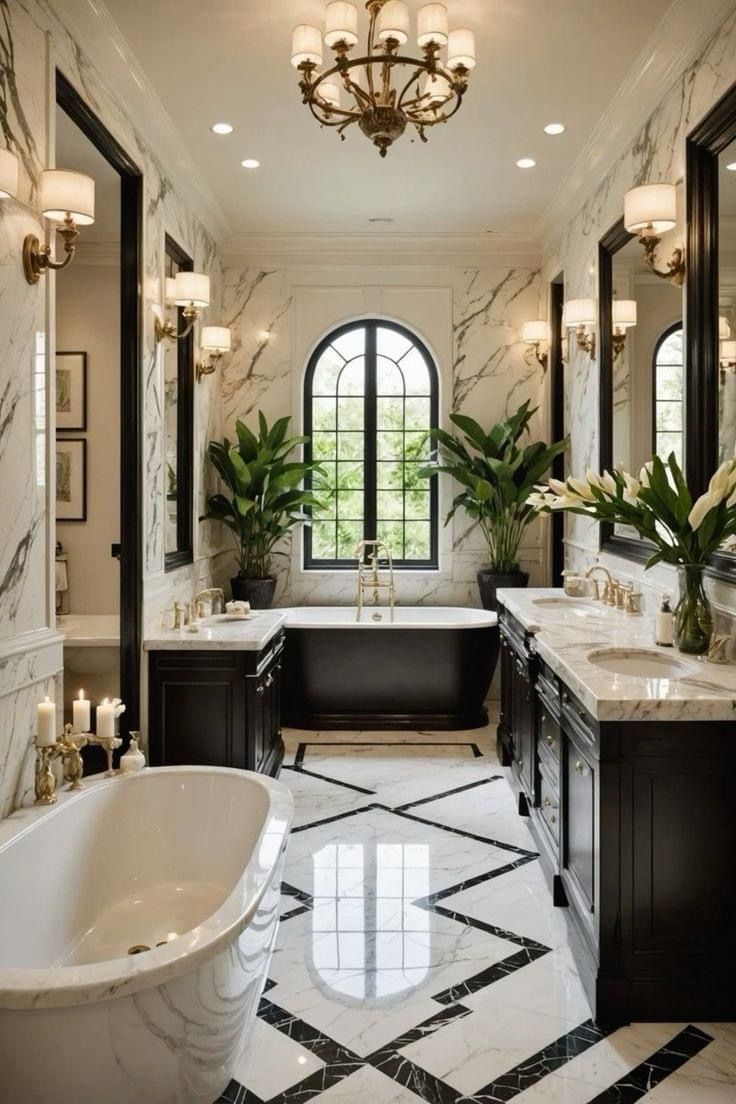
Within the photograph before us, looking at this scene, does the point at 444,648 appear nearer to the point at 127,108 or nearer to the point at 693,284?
the point at 693,284

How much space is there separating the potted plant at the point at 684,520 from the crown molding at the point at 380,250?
349 cm

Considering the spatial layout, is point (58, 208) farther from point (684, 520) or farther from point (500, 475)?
point (500, 475)

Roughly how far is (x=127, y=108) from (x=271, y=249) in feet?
7.60

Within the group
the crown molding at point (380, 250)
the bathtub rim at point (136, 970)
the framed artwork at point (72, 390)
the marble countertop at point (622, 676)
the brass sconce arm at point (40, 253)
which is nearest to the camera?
the bathtub rim at point (136, 970)

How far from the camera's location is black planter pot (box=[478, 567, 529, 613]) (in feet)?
18.4

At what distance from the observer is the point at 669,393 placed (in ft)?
11.5

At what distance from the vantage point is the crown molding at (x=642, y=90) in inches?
118

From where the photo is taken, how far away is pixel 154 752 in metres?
3.83

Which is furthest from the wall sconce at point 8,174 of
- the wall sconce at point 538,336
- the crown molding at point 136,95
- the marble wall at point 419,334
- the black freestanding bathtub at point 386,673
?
the wall sconce at point 538,336

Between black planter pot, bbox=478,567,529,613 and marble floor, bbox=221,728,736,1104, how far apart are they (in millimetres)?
1890

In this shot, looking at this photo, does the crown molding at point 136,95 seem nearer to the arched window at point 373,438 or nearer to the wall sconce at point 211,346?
the wall sconce at point 211,346

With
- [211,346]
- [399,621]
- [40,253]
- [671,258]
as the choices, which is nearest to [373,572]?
[399,621]

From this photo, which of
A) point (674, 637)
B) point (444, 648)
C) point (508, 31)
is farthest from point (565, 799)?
point (508, 31)

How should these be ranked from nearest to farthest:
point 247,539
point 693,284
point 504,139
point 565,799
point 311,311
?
1. point 565,799
2. point 693,284
3. point 504,139
4. point 247,539
5. point 311,311
